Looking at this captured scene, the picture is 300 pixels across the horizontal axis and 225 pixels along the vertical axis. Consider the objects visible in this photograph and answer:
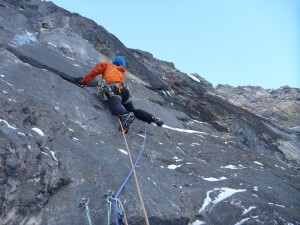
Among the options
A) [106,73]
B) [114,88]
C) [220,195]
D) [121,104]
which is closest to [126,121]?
[121,104]

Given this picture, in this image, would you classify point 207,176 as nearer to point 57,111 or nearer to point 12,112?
point 57,111

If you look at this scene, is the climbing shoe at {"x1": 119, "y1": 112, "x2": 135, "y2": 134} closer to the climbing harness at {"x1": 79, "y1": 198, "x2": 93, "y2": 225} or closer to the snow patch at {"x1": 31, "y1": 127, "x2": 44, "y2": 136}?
the snow patch at {"x1": 31, "y1": 127, "x2": 44, "y2": 136}

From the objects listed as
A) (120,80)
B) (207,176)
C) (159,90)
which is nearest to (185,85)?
(159,90)

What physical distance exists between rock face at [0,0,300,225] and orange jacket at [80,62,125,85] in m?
0.36

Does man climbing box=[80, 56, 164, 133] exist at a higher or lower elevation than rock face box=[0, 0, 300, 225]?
higher

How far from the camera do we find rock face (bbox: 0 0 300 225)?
4906 mm

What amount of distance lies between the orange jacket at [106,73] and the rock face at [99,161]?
363 millimetres

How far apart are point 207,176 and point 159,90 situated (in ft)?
21.9

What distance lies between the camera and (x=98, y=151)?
20.5ft

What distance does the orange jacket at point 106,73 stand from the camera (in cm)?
870

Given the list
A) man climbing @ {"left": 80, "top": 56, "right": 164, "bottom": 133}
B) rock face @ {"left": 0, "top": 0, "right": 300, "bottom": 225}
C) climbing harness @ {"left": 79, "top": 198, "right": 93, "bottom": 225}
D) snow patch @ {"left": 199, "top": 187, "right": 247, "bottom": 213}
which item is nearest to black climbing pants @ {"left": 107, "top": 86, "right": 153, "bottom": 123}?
man climbing @ {"left": 80, "top": 56, "right": 164, "bottom": 133}

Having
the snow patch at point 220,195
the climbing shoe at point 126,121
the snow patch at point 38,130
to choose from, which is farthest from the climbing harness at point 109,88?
the snow patch at point 220,195

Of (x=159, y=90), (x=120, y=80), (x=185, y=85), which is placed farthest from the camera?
(x=185, y=85)

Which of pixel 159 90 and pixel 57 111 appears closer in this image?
pixel 57 111
